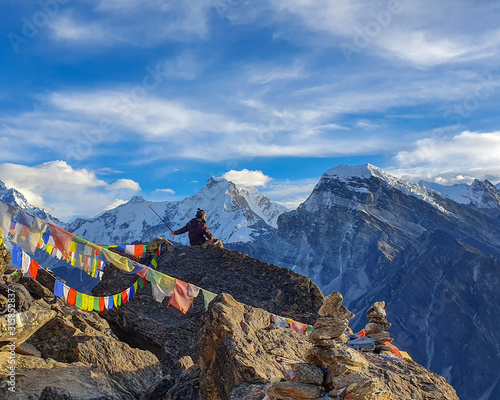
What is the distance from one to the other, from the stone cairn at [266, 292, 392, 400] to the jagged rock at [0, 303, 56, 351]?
15.3 ft

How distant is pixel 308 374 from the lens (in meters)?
7.46

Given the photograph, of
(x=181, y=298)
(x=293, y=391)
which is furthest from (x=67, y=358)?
(x=293, y=391)

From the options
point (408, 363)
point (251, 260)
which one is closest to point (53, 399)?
point (408, 363)

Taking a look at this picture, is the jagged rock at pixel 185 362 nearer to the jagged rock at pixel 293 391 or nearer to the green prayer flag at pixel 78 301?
the green prayer flag at pixel 78 301

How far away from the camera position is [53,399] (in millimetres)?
6914

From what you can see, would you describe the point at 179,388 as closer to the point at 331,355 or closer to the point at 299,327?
the point at 331,355

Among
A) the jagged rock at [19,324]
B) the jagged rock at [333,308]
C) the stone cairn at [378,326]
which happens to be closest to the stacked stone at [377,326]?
the stone cairn at [378,326]

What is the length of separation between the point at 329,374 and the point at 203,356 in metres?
2.59

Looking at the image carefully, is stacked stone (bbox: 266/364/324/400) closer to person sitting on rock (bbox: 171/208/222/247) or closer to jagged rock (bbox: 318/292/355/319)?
jagged rock (bbox: 318/292/355/319)

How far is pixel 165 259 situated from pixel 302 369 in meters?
11.1

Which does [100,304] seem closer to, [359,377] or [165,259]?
[165,259]

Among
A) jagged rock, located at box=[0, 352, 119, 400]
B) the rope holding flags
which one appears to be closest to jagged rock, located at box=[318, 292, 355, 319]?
the rope holding flags

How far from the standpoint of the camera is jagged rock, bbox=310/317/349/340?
25.7ft

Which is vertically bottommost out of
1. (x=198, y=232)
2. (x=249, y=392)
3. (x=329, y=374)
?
(x=249, y=392)
